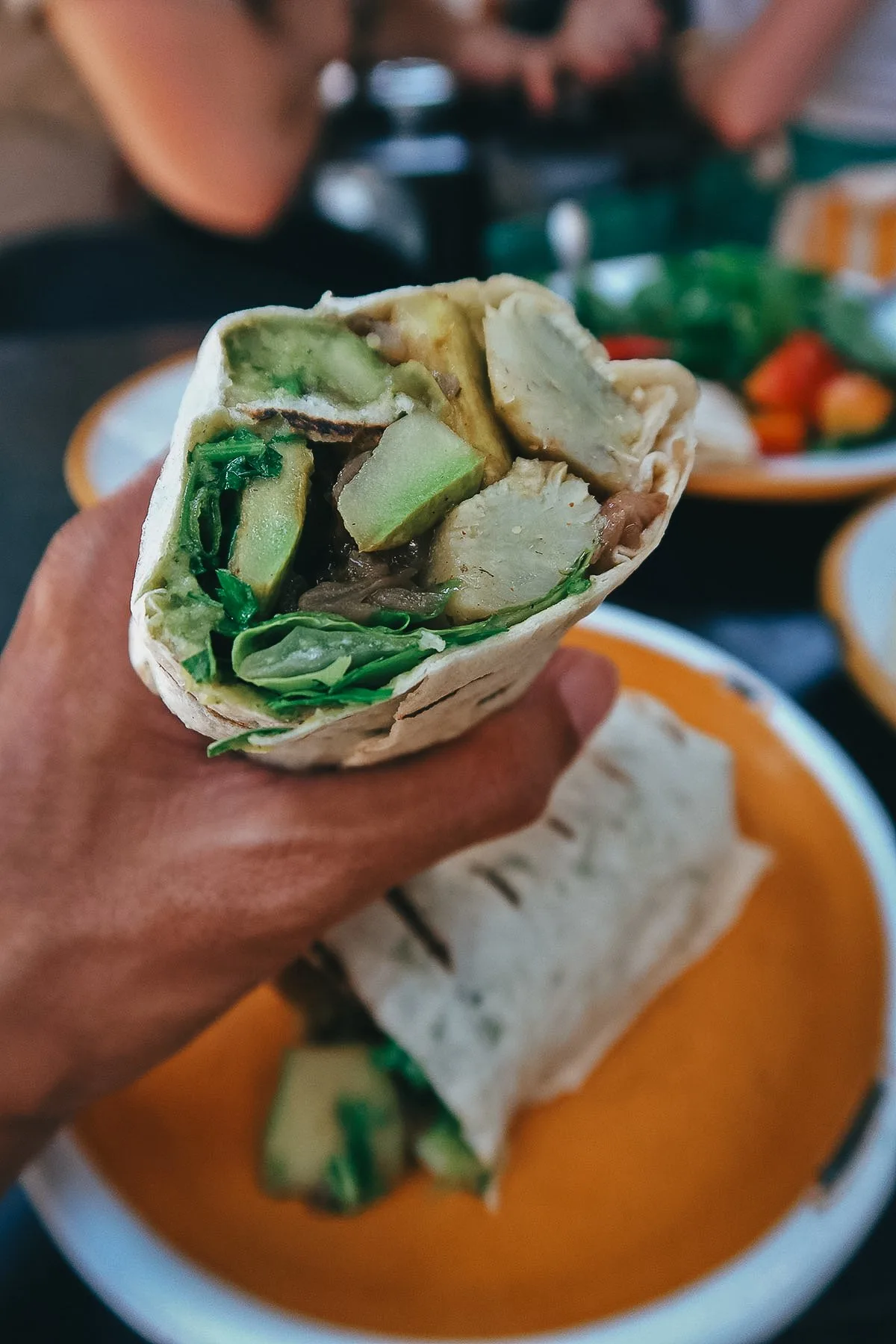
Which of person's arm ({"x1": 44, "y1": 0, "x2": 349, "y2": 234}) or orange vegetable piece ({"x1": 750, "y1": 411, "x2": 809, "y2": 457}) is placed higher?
person's arm ({"x1": 44, "y1": 0, "x2": 349, "y2": 234})

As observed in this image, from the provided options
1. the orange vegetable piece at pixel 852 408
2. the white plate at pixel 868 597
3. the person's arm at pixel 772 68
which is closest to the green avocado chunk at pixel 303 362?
the white plate at pixel 868 597

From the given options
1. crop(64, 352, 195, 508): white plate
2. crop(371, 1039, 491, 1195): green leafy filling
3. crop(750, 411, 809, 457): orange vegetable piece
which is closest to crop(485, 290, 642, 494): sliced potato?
crop(371, 1039, 491, 1195): green leafy filling

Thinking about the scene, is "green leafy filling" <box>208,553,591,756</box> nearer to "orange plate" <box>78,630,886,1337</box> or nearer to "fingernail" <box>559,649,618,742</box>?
"fingernail" <box>559,649,618,742</box>

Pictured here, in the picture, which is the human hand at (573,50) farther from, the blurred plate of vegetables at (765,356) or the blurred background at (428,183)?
the blurred plate of vegetables at (765,356)

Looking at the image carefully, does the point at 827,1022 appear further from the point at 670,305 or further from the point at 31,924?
the point at 670,305

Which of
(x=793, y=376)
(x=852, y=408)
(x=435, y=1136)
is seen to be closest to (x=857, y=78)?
(x=793, y=376)

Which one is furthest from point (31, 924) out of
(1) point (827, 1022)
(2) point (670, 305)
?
(2) point (670, 305)

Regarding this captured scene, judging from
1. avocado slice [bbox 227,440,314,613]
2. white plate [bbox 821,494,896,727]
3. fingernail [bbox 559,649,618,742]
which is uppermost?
avocado slice [bbox 227,440,314,613]
